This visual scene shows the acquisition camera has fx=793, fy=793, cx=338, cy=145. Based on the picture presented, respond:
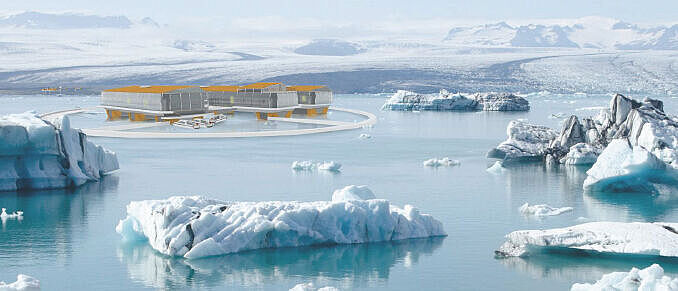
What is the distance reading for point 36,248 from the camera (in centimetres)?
1852

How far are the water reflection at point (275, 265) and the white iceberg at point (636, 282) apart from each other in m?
4.13

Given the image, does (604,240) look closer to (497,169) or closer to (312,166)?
(497,169)

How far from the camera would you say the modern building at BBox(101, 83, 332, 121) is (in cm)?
5666

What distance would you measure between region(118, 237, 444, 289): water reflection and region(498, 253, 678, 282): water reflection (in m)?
2.28

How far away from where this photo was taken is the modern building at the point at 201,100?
56659mm

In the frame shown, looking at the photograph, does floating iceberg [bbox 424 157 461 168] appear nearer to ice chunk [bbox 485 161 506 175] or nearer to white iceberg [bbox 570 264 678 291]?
ice chunk [bbox 485 161 506 175]

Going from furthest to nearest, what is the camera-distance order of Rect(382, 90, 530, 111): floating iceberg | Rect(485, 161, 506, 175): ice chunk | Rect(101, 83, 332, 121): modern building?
Rect(382, 90, 530, 111): floating iceberg < Rect(101, 83, 332, 121): modern building < Rect(485, 161, 506, 175): ice chunk

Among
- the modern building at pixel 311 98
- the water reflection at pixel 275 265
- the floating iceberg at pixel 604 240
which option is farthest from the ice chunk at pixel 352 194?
the modern building at pixel 311 98

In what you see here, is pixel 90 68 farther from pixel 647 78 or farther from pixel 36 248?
pixel 36 248

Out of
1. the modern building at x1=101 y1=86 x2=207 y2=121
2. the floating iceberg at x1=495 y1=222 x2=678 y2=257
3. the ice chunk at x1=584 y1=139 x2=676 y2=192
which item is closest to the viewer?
the floating iceberg at x1=495 y1=222 x2=678 y2=257

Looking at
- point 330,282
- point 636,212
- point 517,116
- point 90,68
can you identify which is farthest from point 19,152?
point 90,68

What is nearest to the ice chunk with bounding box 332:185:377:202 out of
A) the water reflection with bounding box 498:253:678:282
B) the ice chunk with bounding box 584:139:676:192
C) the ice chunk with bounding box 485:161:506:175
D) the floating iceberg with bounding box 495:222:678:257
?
the floating iceberg with bounding box 495:222:678:257

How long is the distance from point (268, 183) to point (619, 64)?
108694mm

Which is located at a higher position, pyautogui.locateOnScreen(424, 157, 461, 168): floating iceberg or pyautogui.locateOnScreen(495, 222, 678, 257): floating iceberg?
pyautogui.locateOnScreen(495, 222, 678, 257): floating iceberg
